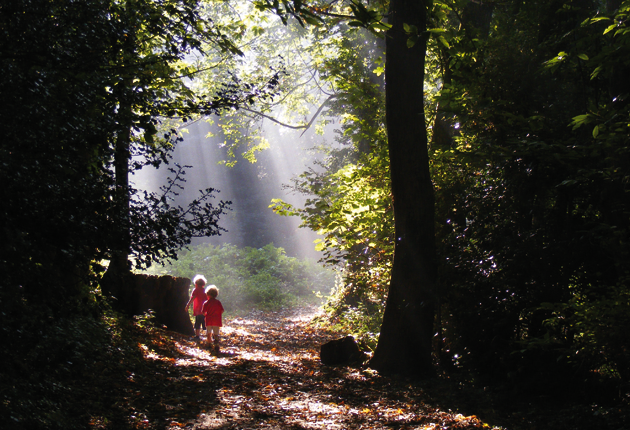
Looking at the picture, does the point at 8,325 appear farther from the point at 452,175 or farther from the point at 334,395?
the point at 452,175

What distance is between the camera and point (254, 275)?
82.1 ft

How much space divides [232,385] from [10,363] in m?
4.13

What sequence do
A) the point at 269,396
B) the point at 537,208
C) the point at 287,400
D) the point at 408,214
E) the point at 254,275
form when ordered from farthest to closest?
the point at 254,275
the point at 408,214
the point at 269,396
the point at 287,400
the point at 537,208

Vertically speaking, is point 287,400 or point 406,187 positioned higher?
point 406,187

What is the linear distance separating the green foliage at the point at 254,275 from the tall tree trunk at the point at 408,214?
1342 cm

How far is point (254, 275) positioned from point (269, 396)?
1940cm

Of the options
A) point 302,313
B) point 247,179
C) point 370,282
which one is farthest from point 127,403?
point 247,179

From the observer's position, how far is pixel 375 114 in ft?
29.0

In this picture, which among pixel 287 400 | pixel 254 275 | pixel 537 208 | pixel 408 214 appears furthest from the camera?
pixel 254 275

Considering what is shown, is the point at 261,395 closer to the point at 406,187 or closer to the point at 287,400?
the point at 287,400

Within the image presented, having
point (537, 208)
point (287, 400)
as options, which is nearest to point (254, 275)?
point (287, 400)

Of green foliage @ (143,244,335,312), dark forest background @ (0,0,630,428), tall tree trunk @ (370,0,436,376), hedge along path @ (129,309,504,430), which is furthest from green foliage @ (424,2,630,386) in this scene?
green foliage @ (143,244,335,312)

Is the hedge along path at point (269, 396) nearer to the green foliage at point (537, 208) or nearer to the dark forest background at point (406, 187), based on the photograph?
the dark forest background at point (406, 187)

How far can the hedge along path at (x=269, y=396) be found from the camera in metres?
4.63
